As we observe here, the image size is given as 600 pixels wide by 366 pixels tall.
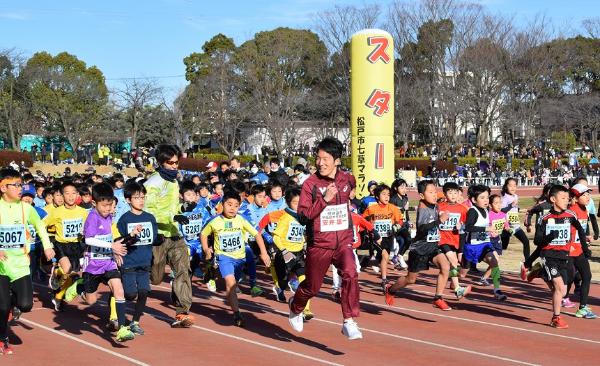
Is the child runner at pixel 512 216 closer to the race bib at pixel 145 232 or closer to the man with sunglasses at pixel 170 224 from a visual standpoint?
the man with sunglasses at pixel 170 224

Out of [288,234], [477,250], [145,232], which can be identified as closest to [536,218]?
[477,250]

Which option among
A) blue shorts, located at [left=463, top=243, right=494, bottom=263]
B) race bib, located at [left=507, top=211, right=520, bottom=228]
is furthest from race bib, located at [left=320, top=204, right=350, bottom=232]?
race bib, located at [left=507, top=211, right=520, bottom=228]

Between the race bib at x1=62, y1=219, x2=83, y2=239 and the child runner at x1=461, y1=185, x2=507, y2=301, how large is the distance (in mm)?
5745

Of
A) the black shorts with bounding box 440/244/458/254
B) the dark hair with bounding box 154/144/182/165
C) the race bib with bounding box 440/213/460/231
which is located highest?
the dark hair with bounding box 154/144/182/165

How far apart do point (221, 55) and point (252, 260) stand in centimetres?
4667

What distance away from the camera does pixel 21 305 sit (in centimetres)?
944

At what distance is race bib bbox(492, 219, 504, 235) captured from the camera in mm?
14325

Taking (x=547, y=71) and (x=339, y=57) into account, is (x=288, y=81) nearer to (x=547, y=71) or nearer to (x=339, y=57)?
(x=339, y=57)

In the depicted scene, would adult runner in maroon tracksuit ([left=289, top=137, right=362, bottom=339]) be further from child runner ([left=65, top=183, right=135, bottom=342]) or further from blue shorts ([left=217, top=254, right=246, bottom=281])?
child runner ([left=65, top=183, right=135, bottom=342])

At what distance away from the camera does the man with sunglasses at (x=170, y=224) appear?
10.8 meters

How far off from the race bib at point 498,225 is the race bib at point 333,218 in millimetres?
5830

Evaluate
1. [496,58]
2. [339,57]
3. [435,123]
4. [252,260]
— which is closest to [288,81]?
[339,57]

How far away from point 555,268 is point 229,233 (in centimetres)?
402

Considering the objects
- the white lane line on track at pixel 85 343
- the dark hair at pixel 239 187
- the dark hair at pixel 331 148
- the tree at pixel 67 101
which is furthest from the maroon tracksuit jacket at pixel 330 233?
the tree at pixel 67 101
